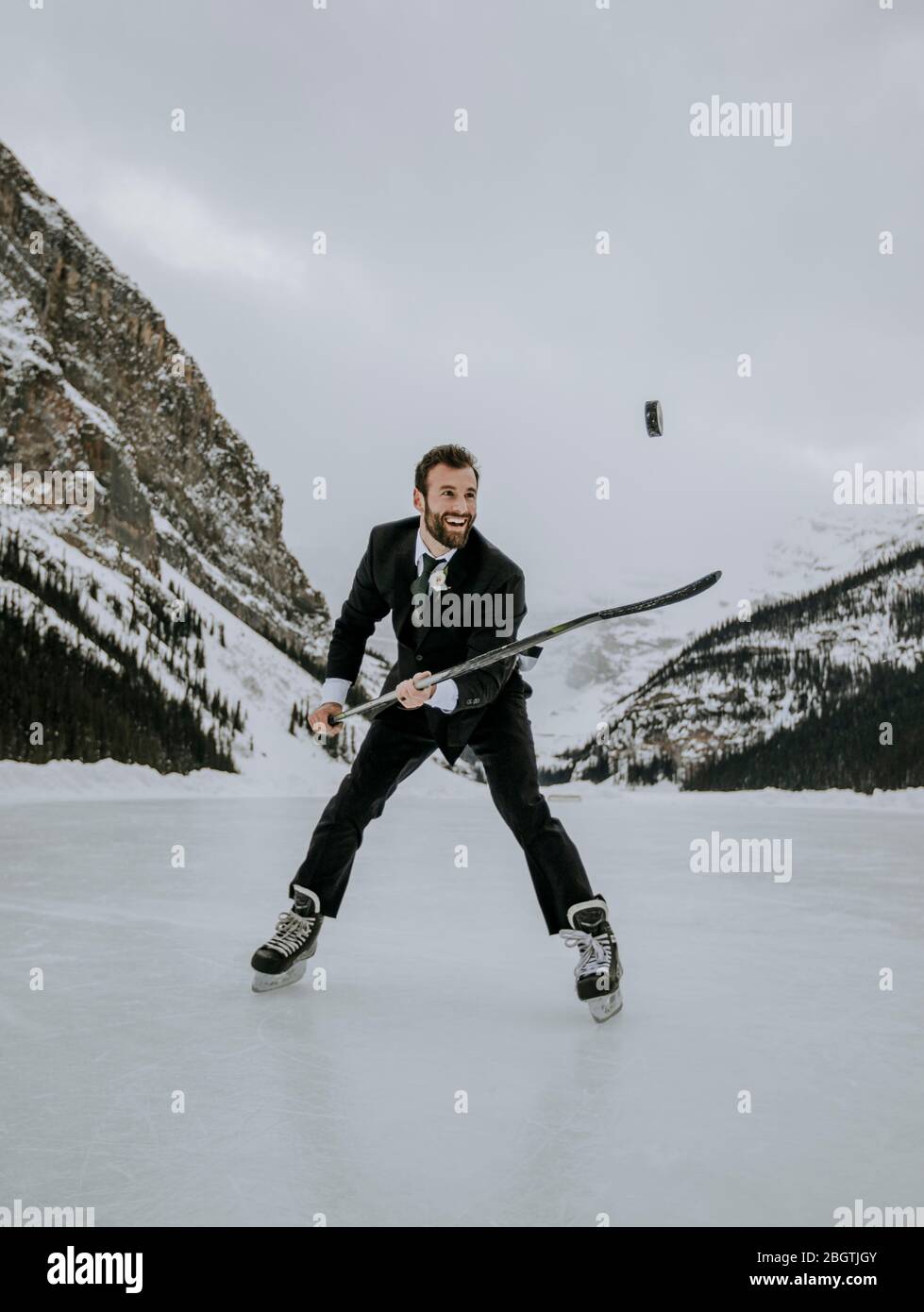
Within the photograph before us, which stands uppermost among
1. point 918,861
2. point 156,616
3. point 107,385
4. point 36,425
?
point 107,385

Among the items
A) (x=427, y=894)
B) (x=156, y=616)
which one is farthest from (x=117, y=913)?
(x=156, y=616)

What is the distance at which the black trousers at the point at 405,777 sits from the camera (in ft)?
11.7

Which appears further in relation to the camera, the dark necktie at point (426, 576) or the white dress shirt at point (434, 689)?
the dark necktie at point (426, 576)

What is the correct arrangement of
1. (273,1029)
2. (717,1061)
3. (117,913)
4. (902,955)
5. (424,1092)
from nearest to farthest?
(424,1092) → (717,1061) → (273,1029) → (902,955) → (117,913)

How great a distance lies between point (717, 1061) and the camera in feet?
9.51

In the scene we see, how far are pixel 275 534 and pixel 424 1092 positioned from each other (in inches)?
4900

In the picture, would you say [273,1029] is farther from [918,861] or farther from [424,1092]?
[918,861]

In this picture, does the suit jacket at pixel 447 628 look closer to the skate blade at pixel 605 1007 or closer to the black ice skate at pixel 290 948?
the black ice skate at pixel 290 948

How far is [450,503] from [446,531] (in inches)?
4.3

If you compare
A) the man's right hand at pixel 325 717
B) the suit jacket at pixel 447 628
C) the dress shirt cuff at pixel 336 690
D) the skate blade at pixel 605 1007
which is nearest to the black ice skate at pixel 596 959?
the skate blade at pixel 605 1007

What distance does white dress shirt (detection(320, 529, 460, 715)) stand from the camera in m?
3.48

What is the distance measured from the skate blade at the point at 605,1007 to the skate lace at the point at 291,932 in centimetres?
116

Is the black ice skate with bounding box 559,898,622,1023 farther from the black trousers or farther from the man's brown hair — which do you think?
the man's brown hair

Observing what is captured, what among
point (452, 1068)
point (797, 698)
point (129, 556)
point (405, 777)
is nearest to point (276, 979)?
point (405, 777)
